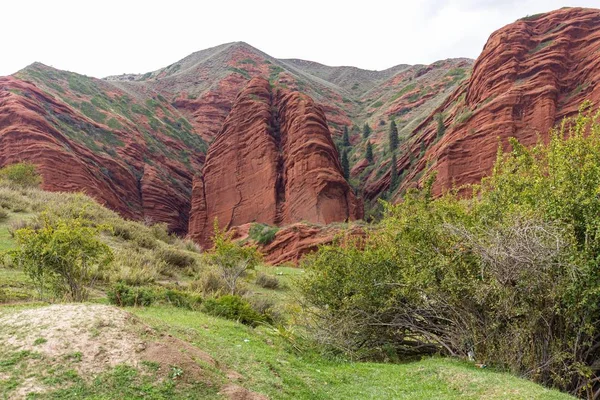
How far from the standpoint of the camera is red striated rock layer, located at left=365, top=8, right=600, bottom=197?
132ft

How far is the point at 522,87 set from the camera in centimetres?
4188

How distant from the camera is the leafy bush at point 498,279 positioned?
7684 millimetres

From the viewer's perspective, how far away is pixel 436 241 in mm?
10008

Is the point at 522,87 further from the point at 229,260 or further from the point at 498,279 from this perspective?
the point at 498,279

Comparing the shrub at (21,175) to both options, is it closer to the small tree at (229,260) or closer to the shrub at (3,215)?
the shrub at (3,215)

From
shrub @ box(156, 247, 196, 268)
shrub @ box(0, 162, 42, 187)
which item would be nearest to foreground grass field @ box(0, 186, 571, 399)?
shrub @ box(156, 247, 196, 268)

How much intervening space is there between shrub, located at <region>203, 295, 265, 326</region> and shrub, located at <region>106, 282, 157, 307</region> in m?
1.71

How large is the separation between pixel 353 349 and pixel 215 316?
4225mm

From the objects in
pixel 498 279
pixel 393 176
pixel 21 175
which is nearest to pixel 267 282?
pixel 498 279

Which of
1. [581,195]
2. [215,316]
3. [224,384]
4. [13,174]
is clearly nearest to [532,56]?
[581,195]

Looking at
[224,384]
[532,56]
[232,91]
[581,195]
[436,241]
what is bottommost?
[224,384]

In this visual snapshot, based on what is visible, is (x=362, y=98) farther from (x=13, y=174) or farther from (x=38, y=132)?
(x=13, y=174)

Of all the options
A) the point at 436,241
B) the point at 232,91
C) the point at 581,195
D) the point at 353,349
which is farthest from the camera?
the point at 232,91

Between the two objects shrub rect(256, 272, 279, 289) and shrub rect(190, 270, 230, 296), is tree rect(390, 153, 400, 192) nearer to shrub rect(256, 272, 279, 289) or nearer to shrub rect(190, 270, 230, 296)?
shrub rect(256, 272, 279, 289)
